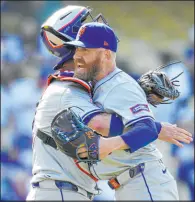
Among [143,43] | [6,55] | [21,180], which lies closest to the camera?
[21,180]

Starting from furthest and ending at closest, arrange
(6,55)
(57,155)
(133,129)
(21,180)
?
(6,55) → (21,180) → (57,155) → (133,129)

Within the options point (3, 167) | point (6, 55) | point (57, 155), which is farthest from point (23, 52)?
point (57, 155)

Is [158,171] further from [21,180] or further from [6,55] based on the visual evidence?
[6,55]

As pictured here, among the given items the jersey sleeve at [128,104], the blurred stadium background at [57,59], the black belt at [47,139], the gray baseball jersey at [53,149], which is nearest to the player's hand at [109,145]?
the jersey sleeve at [128,104]

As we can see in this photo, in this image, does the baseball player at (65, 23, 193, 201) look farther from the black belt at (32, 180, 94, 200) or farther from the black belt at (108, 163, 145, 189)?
the black belt at (32, 180, 94, 200)

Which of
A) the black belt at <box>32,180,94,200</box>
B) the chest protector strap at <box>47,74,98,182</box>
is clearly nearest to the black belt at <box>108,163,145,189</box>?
the chest protector strap at <box>47,74,98,182</box>
